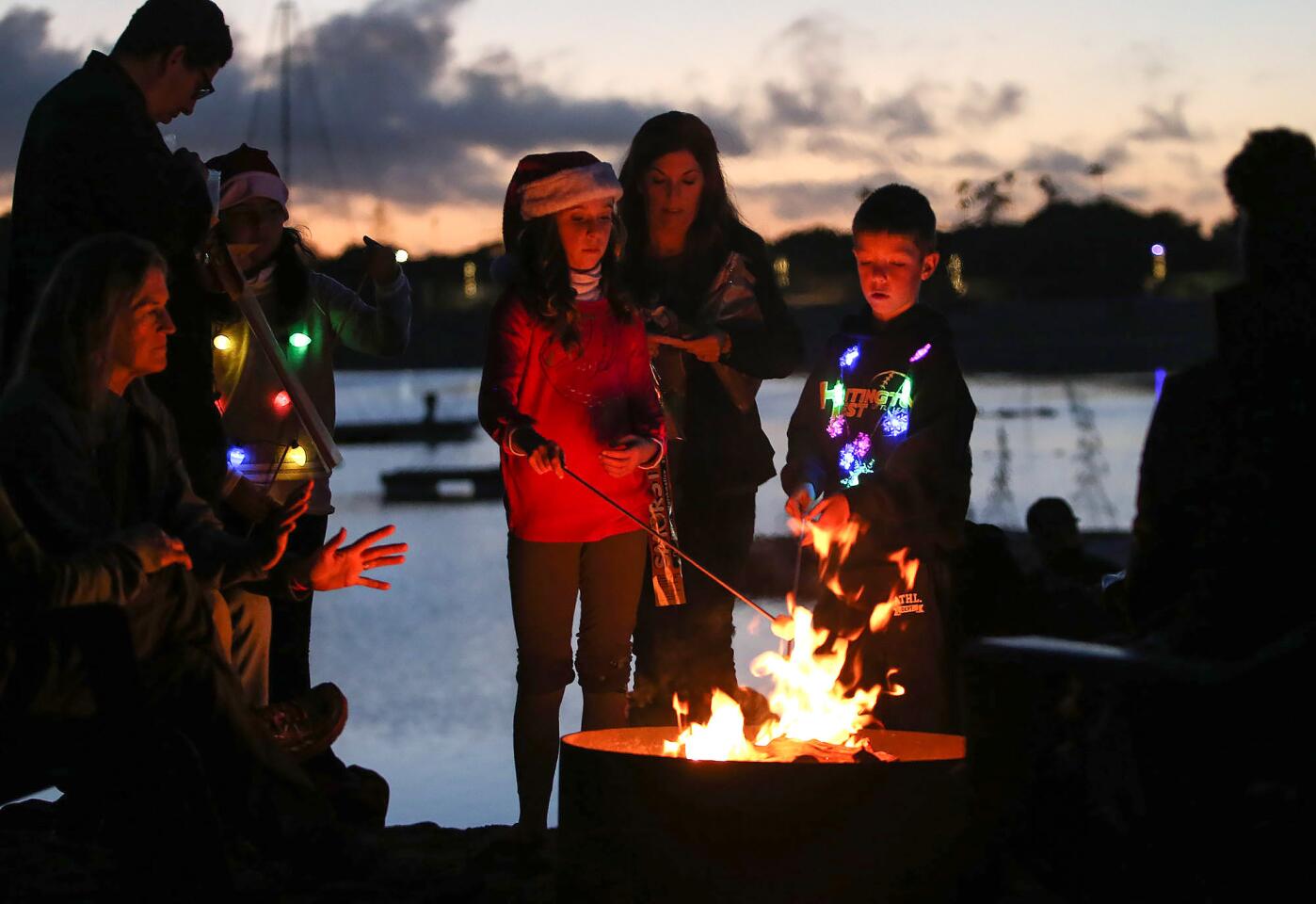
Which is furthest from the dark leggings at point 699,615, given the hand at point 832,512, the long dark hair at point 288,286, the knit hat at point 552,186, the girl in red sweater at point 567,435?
the long dark hair at point 288,286

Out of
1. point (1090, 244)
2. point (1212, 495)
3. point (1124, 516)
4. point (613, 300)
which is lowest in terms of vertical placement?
point (1124, 516)

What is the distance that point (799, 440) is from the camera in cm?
479

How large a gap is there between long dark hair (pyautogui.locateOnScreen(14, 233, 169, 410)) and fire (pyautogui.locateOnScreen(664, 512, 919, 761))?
1.46 m

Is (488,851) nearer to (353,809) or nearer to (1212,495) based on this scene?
(353,809)

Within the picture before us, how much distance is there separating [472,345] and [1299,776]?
203 ft

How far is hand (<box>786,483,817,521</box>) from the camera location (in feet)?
14.8

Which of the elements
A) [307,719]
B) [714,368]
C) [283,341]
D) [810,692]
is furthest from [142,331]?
[714,368]

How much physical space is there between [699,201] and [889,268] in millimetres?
665

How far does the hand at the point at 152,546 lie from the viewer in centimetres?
327

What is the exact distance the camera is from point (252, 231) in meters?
4.73

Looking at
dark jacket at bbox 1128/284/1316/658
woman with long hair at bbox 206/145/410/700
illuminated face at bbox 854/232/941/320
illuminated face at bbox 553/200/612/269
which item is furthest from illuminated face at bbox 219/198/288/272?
dark jacket at bbox 1128/284/1316/658

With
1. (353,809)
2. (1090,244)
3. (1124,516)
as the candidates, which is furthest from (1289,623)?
(1090,244)

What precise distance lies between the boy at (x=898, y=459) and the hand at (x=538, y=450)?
2.28 feet

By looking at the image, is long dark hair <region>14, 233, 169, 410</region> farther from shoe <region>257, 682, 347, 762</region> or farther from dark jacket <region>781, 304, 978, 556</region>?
dark jacket <region>781, 304, 978, 556</region>
